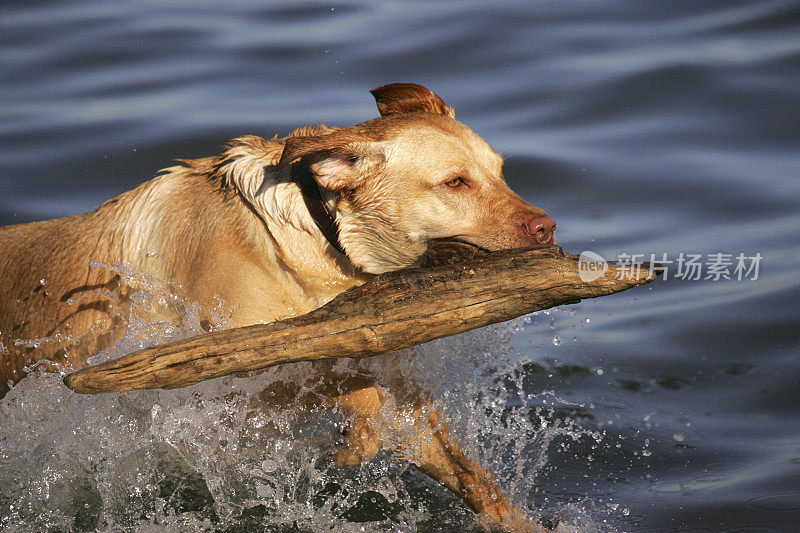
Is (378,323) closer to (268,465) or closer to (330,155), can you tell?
(330,155)

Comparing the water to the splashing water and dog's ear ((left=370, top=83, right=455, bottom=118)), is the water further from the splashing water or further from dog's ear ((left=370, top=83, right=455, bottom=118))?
dog's ear ((left=370, top=83, right=455, bottom=118))

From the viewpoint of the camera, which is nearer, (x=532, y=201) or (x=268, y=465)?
(x=268, y=465)

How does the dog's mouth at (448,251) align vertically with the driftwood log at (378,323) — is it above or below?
above

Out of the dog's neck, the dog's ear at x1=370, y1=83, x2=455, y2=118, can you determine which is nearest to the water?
the dog's neck

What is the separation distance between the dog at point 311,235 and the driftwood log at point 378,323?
1.68 ft

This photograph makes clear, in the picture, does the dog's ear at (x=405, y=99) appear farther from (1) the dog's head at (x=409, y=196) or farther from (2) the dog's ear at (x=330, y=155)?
(2) the dog's ear at (x=330, y=155)

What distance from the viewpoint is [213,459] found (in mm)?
4430

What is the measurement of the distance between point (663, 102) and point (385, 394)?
22.0ft

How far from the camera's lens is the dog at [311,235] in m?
3.80

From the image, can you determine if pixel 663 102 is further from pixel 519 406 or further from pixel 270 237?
pixel 270 237

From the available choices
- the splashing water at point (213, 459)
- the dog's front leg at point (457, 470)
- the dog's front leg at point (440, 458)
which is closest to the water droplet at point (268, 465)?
the splashing water at point (213, 459)

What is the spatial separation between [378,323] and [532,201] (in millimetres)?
5438

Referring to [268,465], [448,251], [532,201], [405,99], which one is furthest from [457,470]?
[532,201]

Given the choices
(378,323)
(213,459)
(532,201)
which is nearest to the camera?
(378,323)
